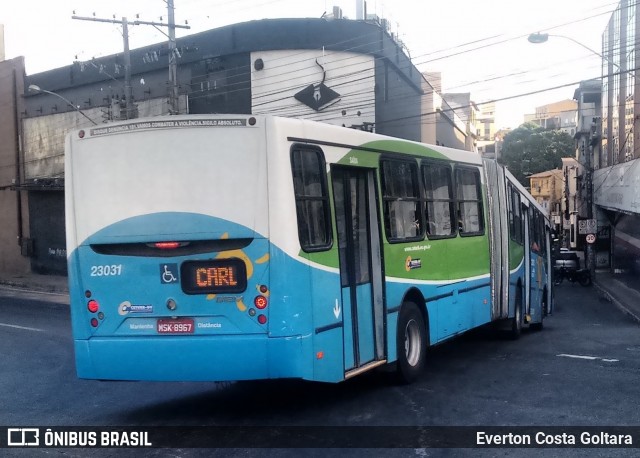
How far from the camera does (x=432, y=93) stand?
46344mm

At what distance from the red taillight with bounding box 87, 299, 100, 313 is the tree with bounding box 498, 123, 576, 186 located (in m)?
75.9

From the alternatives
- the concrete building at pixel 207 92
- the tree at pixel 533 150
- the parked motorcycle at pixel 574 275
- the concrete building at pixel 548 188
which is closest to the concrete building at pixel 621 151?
the parked motorcycle at pixel 574 275

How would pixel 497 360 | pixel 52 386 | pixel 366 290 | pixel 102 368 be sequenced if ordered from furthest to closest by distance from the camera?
pixel 497 360 < pixel 52 386 < pixel 366 290 < pixel 102 368

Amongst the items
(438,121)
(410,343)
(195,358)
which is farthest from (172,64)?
(438,121)

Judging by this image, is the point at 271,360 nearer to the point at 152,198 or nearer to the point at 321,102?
the point at 152,198

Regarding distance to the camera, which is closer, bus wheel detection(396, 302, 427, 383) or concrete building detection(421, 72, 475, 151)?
bus wheel detection(396, 302, 427, 383)

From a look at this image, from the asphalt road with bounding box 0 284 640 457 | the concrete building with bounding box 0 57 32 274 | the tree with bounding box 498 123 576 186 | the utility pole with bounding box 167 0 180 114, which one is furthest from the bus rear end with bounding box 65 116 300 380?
the tree with bounding box 498 123 576 186

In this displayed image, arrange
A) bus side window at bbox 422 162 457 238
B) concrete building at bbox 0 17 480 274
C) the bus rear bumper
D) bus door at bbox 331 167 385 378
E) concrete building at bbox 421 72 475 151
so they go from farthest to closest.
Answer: concrete building at bbox 421 72 475 151
concrete building at bbox 0 17 480 274
bus side window at bbox 422 162 457 238
bus door at bbox 331 167 385 378
the bus rear bumper

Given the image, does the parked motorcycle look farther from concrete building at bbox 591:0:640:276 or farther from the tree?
the tree

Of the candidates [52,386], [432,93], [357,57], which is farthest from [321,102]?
[52,386]

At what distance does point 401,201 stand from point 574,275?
3773 centimetres

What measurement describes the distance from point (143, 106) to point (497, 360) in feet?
91.7

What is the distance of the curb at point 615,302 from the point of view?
2695 centimetres

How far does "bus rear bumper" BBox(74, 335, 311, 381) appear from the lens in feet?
24.1
